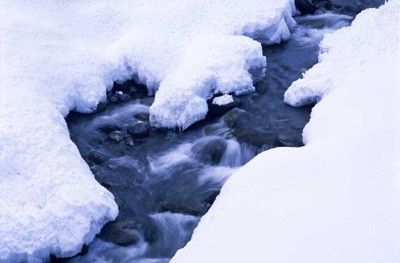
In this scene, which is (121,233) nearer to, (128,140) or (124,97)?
(128,140)

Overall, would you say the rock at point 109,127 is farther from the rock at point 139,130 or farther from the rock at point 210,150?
the rock at point 210,150

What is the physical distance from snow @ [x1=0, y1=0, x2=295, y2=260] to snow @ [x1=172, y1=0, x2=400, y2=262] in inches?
94.5

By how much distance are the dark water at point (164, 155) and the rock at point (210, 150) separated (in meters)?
0.02

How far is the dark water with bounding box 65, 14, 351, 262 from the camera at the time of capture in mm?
8703

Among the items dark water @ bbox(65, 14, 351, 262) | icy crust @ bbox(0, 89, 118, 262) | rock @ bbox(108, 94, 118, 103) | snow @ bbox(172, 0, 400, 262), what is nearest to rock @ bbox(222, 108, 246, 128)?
dark water @ bbox(65, 14, 351, 262)

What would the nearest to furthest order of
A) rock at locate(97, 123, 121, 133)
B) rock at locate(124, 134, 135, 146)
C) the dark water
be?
1. the dark water
2. rock at locate(124, 134, 135, 146)
3. rock at locate(97, 123, 121, 133)

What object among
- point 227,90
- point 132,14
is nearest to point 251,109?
point 227,90

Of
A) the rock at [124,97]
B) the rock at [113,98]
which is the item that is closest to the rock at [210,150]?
the rock at [124,97]

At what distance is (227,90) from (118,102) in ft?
8.75

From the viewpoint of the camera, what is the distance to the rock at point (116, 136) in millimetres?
11008

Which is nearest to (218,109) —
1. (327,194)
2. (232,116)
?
(232,116)

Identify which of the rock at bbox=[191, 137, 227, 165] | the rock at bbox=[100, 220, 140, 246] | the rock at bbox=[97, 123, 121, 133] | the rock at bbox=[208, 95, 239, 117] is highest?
the rock at bbox=[208, 95, 239, 117]

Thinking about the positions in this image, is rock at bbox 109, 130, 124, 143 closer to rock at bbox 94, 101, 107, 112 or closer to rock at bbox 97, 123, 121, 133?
rock at bbox 97, 123, 121, 133

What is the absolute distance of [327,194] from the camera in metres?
6.94
